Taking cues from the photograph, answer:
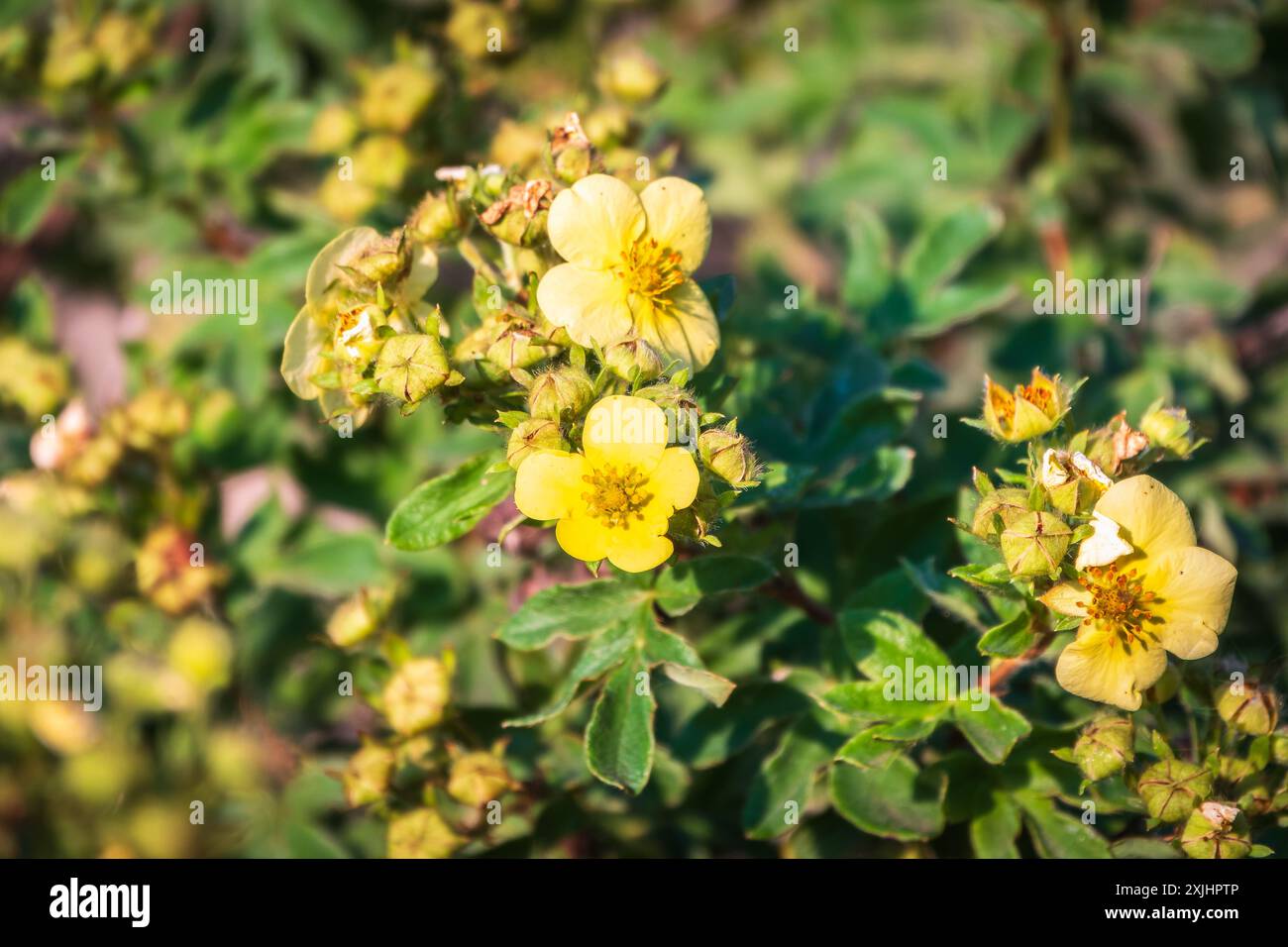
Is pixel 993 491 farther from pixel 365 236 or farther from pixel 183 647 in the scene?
pixel 183 647

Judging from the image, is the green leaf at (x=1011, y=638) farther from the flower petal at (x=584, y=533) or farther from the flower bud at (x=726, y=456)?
the flower petal at (x=584, y=533)

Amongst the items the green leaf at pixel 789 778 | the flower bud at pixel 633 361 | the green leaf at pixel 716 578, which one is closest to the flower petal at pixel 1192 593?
the green leaf at pixel 716 578

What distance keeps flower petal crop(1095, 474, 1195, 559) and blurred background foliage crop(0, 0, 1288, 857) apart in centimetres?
44

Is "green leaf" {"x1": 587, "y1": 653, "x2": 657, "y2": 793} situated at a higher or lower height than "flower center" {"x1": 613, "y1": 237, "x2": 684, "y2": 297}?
lower

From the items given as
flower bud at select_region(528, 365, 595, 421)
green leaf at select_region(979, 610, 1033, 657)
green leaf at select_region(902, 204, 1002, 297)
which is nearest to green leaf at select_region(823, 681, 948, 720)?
green leaf at select_region(979, 610, 1033, 657)

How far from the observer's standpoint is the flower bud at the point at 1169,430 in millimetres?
2197

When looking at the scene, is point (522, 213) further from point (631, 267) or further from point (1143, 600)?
point (1143, 600)

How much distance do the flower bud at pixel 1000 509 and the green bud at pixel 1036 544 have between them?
28 millimetres

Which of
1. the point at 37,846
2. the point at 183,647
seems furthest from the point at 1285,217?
the point at 37,846

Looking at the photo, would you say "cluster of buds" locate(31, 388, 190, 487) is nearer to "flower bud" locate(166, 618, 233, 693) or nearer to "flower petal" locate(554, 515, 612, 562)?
"flower bud" locate(166, 618, 233, 693)

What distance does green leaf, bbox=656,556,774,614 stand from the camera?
2375 mm

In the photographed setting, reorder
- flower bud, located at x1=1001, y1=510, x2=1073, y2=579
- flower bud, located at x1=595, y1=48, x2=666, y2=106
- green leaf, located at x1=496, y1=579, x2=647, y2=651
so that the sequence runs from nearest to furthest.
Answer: flower bud, located at x1=1001, y1=510, x2=1073, y2=579 < green leaf, located at x1=496, y1=579, x2=647, y2=651 < flower bud, located at x1=595, y1=48, x2=666, y2=106

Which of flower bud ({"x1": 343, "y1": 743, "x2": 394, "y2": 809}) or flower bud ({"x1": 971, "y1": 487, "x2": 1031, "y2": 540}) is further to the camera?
flower bud ({"x1": 343, "y1": 743, "x2": 394, "y2": 809})

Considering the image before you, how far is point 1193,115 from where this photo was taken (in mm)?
4227
